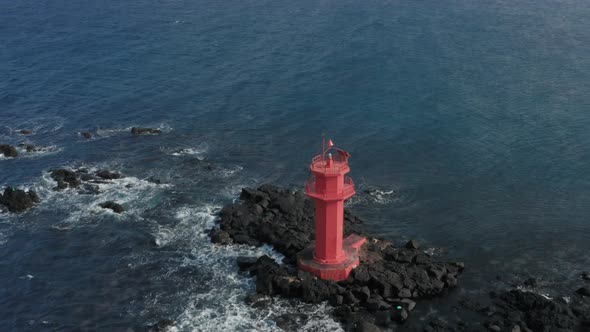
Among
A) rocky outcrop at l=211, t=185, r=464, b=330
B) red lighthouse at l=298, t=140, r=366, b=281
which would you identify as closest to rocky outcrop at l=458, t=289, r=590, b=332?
rocky outcrop at l=211, t=185, r=464, b=330

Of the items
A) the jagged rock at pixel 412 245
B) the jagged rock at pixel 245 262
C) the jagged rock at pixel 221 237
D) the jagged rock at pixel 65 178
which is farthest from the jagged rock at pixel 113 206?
the jagged rock at pixel 412 245

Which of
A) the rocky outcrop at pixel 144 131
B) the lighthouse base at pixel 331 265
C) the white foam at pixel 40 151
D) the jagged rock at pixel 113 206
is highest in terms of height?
the rocky outcrop at pixel 144 131

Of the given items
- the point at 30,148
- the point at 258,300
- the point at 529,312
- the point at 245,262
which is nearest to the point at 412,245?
the point at 529,312

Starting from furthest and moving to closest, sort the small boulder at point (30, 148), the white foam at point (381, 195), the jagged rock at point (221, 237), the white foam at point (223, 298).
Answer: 1. the small boulder at point (30, 148)
2. the white foam at point (381, 195)
3. the jagged rock at point (221, 237)
4. the white foam at point (223, 298)

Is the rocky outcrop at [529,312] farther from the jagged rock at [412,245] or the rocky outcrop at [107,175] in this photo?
the rocky outcrop at [107,175]

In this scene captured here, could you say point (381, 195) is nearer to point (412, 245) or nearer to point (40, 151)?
point (412, 245)
